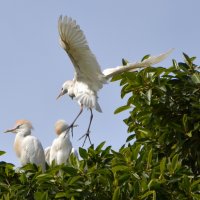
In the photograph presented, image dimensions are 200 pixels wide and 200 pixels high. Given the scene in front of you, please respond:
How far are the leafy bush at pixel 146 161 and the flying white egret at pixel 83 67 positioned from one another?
63.9 inches

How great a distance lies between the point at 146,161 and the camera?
13.5 feet

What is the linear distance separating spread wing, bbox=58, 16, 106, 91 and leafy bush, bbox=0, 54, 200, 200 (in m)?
1.63

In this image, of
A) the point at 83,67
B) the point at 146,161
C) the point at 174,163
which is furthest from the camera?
the point at 83,67

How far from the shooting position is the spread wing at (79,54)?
599 cm

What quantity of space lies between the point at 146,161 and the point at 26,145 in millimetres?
3014

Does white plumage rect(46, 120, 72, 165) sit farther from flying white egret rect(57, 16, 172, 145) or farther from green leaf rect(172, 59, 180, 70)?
green leaf rect(172, 59, 180, 70)

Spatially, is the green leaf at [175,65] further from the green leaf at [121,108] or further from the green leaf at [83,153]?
the green leaf at [83,153]

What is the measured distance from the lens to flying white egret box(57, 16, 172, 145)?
19.8ft

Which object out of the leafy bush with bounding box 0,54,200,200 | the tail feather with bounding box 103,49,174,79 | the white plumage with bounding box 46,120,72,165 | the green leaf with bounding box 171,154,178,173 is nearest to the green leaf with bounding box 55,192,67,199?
the leafy bush with bounding box 0,54,200,200

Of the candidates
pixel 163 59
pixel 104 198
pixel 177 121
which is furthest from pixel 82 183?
pixel 163 59

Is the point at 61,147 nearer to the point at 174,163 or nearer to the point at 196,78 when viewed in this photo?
the point at 196,78

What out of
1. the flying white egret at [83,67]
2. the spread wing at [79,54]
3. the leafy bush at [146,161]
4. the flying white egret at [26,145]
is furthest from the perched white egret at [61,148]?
the leafy bush at [146,161]

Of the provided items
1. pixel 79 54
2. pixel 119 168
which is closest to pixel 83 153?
pixel 119 168

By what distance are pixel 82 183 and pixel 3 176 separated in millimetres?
745
